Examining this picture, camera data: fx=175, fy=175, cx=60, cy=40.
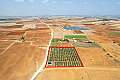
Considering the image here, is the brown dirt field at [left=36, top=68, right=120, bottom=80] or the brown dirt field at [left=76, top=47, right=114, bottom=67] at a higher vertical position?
the brown dirt field at [left=36, top=68, right=120, bottom=80]

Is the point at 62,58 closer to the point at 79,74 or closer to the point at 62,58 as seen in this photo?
the point at 62,58

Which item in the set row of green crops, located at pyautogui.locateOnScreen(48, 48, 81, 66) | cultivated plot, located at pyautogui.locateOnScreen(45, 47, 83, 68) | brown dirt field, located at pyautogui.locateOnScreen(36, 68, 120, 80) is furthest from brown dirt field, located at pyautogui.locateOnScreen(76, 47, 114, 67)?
brown dirt field, located at pyautogui.locateOnScreen(36, 68, 120, 80)

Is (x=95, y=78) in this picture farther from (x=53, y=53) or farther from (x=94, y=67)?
(x=53, y=53)

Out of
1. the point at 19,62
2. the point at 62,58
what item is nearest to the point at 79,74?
the point at 62,58

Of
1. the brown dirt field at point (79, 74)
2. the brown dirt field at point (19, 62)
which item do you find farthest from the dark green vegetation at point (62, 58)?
the brown dirt field at point (79, 74)

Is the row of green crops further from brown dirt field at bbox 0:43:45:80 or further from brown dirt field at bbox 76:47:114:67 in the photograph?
brown dirt field at bbox 0:43:45:80

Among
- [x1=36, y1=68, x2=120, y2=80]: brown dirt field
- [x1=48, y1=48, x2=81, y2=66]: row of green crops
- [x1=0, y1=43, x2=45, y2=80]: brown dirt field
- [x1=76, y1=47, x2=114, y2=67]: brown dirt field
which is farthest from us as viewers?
[x1=48, y1=48, x2=81, y2=66]: row of green crops
